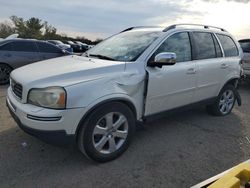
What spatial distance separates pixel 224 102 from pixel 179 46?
1958 millimetres

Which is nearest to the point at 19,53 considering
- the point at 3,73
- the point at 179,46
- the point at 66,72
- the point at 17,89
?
the point at 3,73

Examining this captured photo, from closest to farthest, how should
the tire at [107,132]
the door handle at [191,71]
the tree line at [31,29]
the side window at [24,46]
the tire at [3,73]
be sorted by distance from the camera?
the tire at [107,132] → the door handle at [191,71] → the tire at [3,73] → the side window at [24,46] → the tree line at [31,29]

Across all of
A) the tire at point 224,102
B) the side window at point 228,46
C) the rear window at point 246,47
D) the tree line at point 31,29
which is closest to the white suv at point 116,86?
the side window at point 228,46

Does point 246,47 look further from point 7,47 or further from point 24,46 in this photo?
point 7,47

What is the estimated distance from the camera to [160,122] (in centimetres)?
516

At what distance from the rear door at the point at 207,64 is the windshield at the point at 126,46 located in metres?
0.92

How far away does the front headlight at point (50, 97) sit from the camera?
305cm

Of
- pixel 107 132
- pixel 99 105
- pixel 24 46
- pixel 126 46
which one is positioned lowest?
pixel 107 132

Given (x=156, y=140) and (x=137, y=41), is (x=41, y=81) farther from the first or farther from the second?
(x=156, y=140)

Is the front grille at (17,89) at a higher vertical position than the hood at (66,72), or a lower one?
lower

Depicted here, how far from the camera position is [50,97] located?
309 centimetres

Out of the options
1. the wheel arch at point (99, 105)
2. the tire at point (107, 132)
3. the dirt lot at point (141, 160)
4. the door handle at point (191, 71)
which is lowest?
the dirt lot at point (141, 160)

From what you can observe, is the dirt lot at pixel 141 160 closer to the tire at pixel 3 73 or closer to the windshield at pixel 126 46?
the windshield at pixel 126 46

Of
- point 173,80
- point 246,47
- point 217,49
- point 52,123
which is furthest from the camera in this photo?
point 246,47
